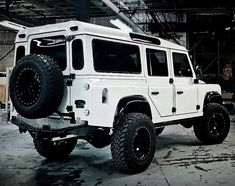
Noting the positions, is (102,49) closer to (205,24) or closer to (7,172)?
(7,172)

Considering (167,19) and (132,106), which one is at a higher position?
(167,19)

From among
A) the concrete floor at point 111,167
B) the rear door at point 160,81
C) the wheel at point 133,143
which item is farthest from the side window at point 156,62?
the concrete floor at point 111,167

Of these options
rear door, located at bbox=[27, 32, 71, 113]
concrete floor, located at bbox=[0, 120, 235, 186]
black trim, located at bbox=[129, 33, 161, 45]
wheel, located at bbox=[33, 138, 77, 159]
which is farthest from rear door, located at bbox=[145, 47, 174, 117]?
wheel, located at bbox=[33, 138, 77, 159]

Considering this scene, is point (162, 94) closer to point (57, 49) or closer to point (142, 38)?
point (142, 38)

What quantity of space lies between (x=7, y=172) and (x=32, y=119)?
942 mm

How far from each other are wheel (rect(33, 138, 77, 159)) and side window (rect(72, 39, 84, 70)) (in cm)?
167

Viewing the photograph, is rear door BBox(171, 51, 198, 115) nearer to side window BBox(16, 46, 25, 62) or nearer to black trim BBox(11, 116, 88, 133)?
black trim BBox(11, 116, 88, 133)

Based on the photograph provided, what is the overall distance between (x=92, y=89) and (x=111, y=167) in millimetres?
1575

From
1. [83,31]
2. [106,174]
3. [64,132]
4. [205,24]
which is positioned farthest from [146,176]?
[205,24]

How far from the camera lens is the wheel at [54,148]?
5488 millimetres

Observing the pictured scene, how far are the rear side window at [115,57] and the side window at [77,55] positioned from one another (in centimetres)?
18

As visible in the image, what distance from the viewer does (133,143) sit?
458 cm

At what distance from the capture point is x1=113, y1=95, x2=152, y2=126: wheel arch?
14.7 feet

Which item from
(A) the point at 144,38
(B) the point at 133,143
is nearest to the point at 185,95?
(A) the point at 144,38
